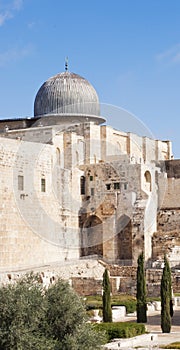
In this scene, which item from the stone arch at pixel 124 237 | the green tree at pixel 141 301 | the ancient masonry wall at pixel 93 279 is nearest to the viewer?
the green tree at pixel 141 301

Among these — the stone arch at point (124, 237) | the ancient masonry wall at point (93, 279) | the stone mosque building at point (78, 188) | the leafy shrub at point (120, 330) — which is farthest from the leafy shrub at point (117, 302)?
the stone arch at point (124, 237)

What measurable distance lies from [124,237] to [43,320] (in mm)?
19507

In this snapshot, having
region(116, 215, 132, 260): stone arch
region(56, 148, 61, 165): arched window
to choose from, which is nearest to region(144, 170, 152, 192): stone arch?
A: region(116, 215, 132, 260): stone arch

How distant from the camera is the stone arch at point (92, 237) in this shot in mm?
33688

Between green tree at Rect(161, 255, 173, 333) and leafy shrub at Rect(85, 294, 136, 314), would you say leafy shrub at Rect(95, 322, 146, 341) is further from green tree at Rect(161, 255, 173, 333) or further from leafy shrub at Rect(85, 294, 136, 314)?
leafy shrub at Rect(85, 294, 136, 314)

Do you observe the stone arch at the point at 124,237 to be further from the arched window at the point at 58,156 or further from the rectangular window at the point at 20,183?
the rectangular window at the point at 20,183

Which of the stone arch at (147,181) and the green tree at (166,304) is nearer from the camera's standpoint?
the green tree at (166,304)

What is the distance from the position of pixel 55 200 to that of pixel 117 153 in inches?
280

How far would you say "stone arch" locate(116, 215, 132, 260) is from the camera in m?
32.9

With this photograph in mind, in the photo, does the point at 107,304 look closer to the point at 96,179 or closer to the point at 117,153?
the point at 96,179

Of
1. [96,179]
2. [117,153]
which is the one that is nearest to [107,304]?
[96,179]

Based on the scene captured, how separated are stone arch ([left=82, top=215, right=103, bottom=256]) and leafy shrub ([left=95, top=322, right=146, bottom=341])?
1525 centimetres

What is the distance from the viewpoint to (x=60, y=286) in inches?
575

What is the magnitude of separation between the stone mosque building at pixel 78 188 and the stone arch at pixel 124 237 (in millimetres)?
50
